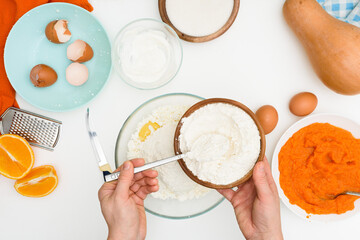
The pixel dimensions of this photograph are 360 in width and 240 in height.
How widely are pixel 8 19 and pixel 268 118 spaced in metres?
1.02

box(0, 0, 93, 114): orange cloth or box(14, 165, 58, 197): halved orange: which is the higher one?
box(0, 0, 93, 114): orange cloth

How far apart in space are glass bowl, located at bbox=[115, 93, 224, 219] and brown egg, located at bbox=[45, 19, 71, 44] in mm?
371

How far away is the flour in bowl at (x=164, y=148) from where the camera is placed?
1.02 m

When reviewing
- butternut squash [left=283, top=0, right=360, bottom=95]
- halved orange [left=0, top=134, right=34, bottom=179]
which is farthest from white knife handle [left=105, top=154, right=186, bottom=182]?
butternut squash [left=283, top=0, right=360, bottom=95]

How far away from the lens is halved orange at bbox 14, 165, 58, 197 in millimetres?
1063

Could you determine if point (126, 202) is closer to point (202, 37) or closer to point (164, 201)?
point (164, 201)

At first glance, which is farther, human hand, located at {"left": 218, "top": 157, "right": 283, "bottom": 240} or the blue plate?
the blue plate

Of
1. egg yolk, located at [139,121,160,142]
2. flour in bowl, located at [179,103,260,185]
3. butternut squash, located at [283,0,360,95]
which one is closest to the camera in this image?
flour in bowl, located at [179,103,260,185]

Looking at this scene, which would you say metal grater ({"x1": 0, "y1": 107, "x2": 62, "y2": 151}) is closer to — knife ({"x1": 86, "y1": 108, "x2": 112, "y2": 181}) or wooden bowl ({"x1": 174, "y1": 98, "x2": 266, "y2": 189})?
knife ({"x1": 86, "y1": 108, "x2": 112, "y2": 181})

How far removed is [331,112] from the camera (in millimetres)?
1133

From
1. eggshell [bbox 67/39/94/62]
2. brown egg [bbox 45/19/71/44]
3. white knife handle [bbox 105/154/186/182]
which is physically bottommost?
white knife handle [bbox 105/154/186/182]

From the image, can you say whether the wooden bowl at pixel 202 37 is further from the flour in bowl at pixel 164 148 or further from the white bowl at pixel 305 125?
the white bowl at pixel 305 125

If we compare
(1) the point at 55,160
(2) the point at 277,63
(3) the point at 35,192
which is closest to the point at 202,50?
(2) the point at 277,63

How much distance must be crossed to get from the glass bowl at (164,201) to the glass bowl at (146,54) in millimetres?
73
